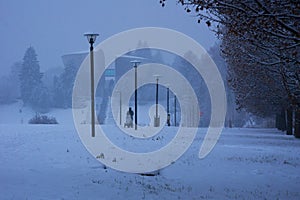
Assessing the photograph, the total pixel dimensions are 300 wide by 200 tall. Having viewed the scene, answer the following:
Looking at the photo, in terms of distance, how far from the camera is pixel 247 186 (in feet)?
Answer: 36.2

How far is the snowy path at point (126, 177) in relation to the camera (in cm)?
844

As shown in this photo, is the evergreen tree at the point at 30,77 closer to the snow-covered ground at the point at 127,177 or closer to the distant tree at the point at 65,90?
the distant tree at the point at 65,90

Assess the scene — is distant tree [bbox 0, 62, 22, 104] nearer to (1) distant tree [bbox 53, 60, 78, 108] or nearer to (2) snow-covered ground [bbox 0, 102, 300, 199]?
(1) distant tree [bbox 53, 60, 78, 108]

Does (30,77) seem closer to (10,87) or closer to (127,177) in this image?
(10,87)

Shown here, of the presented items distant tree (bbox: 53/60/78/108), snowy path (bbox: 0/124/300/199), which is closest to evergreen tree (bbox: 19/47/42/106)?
distant tree (bbox: 53/60/78/108)

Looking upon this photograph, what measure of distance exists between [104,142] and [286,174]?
6679 mm

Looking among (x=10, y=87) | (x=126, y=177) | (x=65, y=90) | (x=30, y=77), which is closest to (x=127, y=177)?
(x=126, y=177)

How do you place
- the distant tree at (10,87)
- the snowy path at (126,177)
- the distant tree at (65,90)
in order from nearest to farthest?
the snowy path at (126,177)
the distant tree at (65,90)
the distant tree at (10,87)

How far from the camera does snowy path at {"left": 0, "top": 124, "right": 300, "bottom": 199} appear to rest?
27.7 ft

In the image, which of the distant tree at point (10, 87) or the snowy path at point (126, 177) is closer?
the snowy path at point (126, 177)

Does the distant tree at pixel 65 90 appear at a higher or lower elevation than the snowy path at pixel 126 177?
higher

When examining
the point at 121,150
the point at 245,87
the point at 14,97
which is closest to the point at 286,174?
the point at 121,150

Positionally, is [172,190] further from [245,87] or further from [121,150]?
[245,87]

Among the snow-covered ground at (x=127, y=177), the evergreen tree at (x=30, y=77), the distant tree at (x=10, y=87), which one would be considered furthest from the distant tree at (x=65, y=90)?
the snow-covered ground at (x=127, y=177)
